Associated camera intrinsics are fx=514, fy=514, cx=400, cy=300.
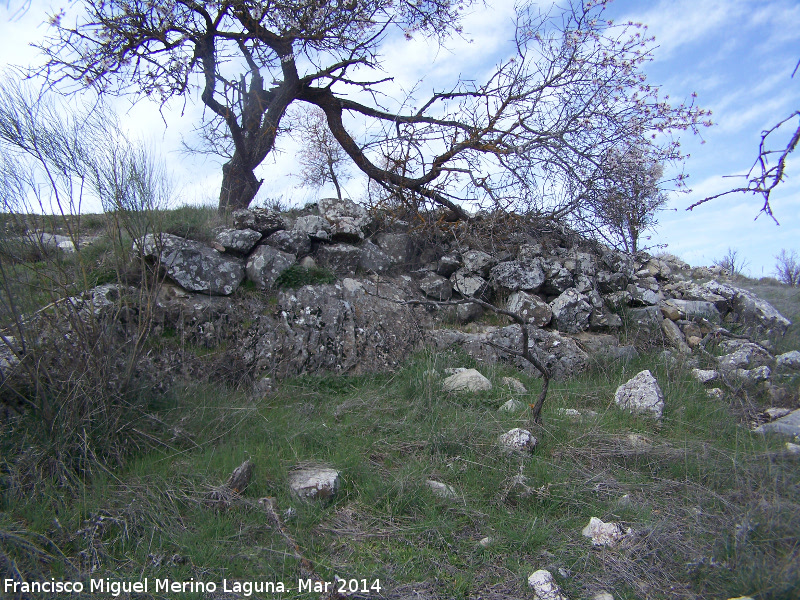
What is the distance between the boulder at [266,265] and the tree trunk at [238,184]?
2.22m

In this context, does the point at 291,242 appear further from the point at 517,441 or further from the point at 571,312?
the point at 517,441

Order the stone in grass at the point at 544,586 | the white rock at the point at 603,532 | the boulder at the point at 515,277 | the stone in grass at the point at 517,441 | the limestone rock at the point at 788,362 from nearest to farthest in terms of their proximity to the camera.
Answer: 1. the stone in grass at the point at 544,586
2. the white rock at the point at 603,532
3. the stone in grass at the point at 517,441
4. the limestone rock at the point at 788,362
5. the boulder at the point at 515,277

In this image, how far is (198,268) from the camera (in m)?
5.20

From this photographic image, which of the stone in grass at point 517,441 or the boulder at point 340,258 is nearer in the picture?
the stone in grass at point 517,441

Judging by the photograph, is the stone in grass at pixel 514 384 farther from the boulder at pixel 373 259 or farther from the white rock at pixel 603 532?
the boulder at pixel 373 259

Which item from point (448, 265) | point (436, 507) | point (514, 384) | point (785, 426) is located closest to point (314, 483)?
point (436, 507)

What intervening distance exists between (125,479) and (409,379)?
95.5 inches

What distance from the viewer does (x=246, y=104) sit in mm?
7676

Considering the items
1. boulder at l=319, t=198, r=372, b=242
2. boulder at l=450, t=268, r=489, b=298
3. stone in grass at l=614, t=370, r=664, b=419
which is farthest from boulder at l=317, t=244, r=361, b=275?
stone in grass at l=614, t=370, r=664, b=419

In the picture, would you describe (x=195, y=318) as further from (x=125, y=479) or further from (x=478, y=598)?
(x=478, y=598)

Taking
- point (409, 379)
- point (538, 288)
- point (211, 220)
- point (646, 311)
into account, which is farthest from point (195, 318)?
point (646, 311)

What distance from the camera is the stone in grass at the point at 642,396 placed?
14.0ft

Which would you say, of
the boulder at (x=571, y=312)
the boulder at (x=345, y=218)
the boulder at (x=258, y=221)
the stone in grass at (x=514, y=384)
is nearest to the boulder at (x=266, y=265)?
the boulder at (x=258, y=221)

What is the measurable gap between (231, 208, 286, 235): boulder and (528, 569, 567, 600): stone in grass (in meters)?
4.60
